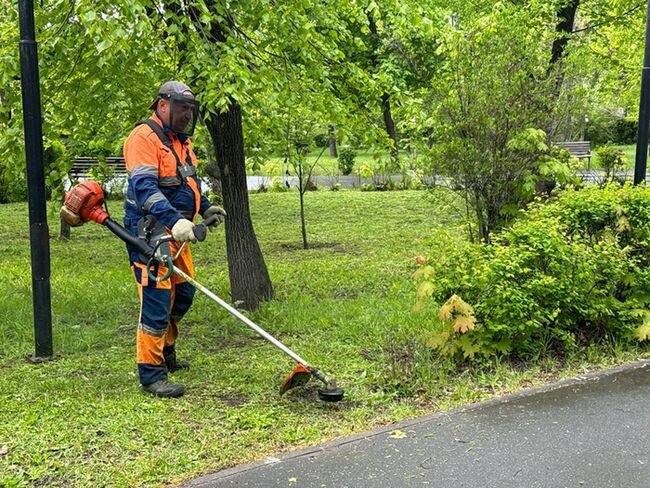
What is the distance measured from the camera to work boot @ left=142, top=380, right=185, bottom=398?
4.45 m

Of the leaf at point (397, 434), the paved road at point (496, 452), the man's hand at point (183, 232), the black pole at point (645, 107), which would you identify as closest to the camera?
the paved road at point (496, 452)

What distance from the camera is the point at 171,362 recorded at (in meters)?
5.07

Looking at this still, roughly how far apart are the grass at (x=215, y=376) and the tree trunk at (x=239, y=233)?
0.85ft

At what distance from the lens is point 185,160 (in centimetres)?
459

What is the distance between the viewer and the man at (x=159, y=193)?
14.0 ft

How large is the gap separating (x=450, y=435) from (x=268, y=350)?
6.77 ft

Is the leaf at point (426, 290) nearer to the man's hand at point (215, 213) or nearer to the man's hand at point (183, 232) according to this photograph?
the man's hand at point (215, 213)

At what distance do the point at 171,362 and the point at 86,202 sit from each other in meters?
1.33

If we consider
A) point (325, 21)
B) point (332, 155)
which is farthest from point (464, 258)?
point (332, 155)

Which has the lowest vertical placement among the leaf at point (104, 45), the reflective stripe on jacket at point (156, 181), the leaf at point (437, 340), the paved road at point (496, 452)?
the paved road at point (496, 452)

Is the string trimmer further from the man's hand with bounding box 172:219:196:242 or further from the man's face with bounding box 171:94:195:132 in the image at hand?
the man's face with bounding box 171:94:195:132

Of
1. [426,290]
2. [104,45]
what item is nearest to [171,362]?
[426,290]

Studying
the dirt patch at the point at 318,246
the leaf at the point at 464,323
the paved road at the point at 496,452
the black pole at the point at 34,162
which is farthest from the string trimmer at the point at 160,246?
the dirt patch at the point at 318,246

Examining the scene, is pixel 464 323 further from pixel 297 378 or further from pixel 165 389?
pixel 165 389
